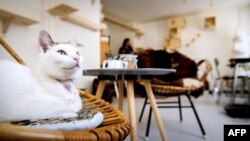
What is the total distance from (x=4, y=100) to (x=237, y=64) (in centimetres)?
311

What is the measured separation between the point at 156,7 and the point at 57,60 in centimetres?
471

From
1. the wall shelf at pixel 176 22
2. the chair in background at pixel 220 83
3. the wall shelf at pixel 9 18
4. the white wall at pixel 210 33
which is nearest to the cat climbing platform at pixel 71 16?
the wall shelf at pixel 9 18

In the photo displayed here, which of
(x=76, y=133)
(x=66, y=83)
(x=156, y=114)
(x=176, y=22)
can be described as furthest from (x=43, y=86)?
(x=176, y=22)

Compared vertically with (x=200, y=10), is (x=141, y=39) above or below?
below

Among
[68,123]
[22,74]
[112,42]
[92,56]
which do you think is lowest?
[68,123]

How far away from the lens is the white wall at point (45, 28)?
5.62ft

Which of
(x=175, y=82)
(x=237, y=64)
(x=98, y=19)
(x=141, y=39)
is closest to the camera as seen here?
(x=175, y=82)

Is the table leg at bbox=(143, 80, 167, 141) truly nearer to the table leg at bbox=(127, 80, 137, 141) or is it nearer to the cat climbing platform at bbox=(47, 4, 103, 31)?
the table leg at bbox=(127, 80, 137, 141)

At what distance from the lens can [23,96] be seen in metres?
0.49

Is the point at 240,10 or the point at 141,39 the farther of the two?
the point at 141,39

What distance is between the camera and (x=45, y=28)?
2.07 meters

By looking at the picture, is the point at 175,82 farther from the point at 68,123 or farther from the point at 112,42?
the point at 112,42

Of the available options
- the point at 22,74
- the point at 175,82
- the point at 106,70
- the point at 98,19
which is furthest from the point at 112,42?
the point at 22,74

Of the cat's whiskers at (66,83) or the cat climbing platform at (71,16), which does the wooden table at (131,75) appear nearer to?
the cat's whiskers at (66,83)
